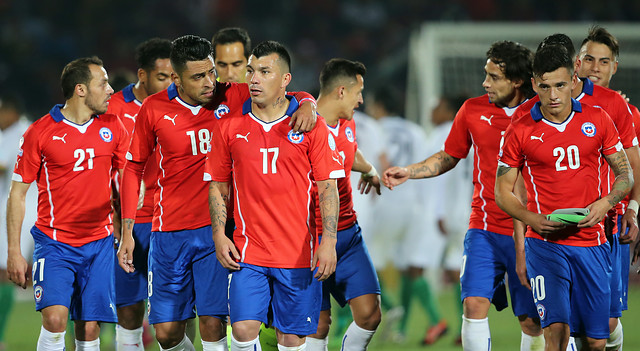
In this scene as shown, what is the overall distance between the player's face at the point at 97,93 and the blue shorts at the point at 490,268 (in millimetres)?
2554

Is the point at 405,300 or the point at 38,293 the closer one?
the point at 38,293

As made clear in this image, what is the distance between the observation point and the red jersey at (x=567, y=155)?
4.77 meters

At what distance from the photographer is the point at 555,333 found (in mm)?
4781

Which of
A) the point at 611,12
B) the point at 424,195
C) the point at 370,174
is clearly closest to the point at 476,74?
the point at 424,195

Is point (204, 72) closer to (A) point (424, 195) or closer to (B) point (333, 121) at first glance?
(B) point (333, 121)

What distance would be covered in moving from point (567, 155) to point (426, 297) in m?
4.31

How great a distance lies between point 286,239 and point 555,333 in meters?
1.62

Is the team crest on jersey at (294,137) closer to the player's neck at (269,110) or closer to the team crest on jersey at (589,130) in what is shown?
the player's neck at (269,110)

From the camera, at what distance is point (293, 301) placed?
15.4 feet

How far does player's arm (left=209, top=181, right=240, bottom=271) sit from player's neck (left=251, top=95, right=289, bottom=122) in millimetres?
433

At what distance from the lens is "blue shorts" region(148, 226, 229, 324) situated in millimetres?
5082

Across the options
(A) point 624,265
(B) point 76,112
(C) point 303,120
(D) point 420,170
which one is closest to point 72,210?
(B) point 76,112

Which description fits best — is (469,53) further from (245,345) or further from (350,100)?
(245,345)

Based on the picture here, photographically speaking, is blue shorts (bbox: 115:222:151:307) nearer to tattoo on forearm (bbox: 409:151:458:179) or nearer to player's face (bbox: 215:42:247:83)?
player's face (bbox: 215:42:247:83)
